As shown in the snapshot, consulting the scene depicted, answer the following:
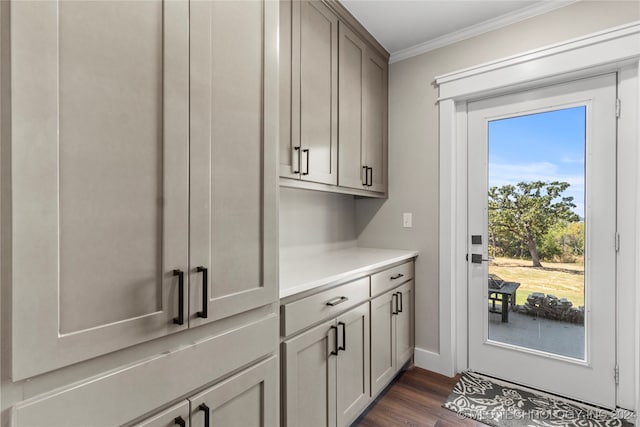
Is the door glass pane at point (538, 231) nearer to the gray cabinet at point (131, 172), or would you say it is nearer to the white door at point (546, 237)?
the white door at point (546, 237)

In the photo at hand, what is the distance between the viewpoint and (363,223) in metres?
2.80

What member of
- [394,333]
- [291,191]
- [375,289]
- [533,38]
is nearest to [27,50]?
[291,191]

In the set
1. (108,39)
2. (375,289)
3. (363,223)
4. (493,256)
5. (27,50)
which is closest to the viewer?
(27,50)

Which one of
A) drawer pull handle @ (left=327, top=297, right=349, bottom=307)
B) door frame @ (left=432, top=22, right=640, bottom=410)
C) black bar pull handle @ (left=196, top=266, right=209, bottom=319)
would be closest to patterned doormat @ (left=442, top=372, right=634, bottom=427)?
door frame @ (left=432, top=22, right=640, bottom=410)

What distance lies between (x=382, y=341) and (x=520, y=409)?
91cm

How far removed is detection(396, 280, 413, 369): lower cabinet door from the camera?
2.24 meters

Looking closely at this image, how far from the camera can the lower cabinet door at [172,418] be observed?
0.82m

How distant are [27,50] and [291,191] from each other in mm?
1613

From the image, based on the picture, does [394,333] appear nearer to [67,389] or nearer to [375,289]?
[375,289]

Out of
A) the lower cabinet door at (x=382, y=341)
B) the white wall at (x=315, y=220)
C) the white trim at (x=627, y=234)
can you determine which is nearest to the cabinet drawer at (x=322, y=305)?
the lower cabinet door at (x=382, y=341)

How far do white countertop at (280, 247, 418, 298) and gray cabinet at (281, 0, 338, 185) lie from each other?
1.66 feet

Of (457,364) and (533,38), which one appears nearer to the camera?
(533,38)

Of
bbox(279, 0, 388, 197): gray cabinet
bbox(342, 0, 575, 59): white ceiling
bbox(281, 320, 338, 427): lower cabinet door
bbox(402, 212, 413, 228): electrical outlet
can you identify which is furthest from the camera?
bbox(402, 212, 413, 228): electrical outlet

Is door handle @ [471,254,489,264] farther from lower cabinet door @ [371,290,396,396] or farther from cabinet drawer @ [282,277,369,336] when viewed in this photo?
cabinet drawer @ [282,277,369,336]
